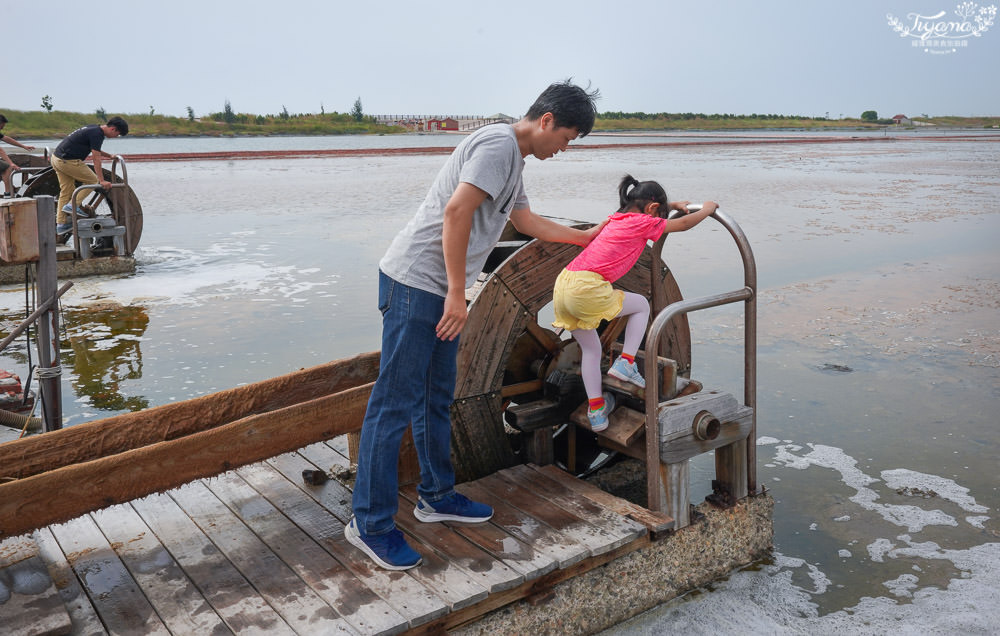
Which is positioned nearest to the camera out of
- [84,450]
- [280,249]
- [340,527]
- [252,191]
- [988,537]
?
[84,450]

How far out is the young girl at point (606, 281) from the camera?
3.84 meters

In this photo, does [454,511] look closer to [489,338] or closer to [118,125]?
[489,338]

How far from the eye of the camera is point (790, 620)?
3.85m

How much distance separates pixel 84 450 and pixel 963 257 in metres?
12.0

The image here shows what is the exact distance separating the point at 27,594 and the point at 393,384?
1401 mm

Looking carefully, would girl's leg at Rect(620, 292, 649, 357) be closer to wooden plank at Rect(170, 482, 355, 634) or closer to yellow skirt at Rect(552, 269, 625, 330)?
yellow skirt at Rect(552, 269, 625, 330)

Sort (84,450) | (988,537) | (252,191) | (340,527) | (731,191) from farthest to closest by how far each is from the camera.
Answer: (252,191)
(731,191)
(988,537)
(340,527)
(84,450)

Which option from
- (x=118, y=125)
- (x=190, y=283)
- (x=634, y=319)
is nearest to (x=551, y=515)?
(x=634, y=319)

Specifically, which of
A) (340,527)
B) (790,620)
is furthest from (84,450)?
(790,620)

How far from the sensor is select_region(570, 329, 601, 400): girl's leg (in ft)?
13.0

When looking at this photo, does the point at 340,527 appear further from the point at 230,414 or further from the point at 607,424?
the point at 607,424

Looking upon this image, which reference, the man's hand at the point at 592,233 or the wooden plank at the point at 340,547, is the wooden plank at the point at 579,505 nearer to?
the wooden plank at the point at 340,547

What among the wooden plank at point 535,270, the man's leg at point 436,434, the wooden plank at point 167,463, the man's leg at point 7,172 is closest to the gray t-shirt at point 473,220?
the man's leg at point 436,434

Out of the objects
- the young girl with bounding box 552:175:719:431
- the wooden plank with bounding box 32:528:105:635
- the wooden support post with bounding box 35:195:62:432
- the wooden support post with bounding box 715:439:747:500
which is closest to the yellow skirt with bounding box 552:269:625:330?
the young girl with bounding box 552:175:719:431
